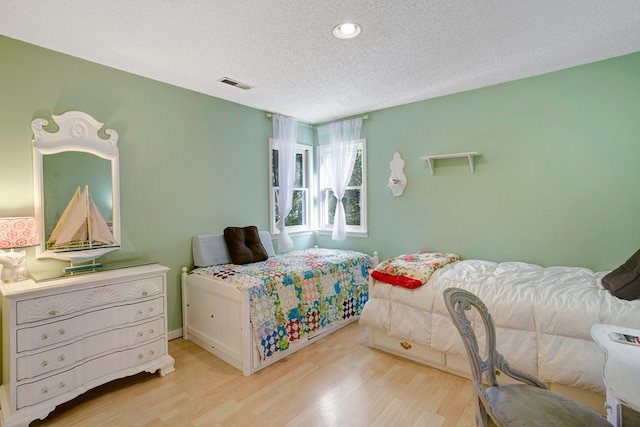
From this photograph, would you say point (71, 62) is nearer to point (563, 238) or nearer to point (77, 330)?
point (77, 330)

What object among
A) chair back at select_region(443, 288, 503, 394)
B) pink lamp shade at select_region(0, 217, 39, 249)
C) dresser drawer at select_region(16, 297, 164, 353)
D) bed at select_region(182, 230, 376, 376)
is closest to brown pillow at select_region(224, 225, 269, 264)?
bed at select_region(182, 230, 376, 376)

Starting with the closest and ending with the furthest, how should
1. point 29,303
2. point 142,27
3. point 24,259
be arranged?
point 29,303, point 142,27, point 24,259

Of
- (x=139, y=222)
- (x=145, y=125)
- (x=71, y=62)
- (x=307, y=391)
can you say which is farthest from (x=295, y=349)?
(x=71, y=62)

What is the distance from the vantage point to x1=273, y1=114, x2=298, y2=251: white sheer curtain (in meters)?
4.01

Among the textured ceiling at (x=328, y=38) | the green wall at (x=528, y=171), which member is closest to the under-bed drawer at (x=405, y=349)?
the green wall at (x=528, y=171)

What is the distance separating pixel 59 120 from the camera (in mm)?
2396

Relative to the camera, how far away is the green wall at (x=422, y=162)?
2.46 metres

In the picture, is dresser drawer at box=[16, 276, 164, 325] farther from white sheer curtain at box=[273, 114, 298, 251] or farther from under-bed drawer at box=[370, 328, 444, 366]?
under-bed drawer at box=[370, 328, 444, 366]

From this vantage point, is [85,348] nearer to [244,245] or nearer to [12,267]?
[12,267]

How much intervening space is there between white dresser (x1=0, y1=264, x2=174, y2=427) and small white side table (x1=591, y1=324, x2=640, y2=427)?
2711 millimetres

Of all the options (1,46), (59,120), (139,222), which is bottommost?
(139,222)

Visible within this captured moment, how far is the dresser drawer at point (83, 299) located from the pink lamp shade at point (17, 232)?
40 cm

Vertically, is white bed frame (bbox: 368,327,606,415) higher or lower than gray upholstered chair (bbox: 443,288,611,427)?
lower

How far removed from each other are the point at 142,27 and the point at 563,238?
3.78m
